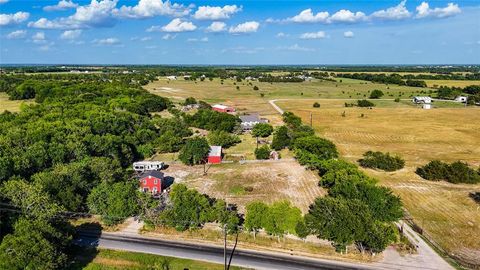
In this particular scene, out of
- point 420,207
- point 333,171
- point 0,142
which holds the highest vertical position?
point 0,142

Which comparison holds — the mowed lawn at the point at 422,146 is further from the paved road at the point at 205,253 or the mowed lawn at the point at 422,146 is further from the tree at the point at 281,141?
the paved road at the point at 205,253

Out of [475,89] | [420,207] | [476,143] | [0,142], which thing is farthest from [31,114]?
[475,89]

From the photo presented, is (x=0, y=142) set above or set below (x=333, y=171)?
above

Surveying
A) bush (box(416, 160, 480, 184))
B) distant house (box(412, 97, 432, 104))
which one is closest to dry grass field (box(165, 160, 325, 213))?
bush (box(416, 160, 480, 184))

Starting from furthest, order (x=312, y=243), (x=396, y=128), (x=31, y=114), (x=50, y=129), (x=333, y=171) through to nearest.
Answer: (x=396, y=128) < (x=31, y=114) < (x=50, y=129) < (x=333, y=171) < (x=312, y=243)

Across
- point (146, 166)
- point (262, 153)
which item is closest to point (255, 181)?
point (262, 153)

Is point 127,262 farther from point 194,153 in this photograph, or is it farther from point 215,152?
point 215,152

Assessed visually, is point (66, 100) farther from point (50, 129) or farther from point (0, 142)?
point (0, 142)
